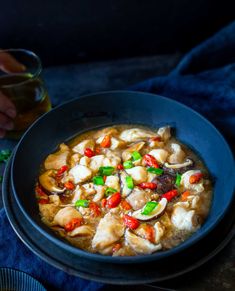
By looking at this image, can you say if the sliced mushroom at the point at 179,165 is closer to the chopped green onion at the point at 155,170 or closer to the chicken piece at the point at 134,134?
the chopped green onion at the point at 155,170

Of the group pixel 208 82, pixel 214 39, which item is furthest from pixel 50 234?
pixel 214 39

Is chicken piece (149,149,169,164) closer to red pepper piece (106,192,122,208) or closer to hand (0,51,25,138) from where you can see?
red pepper piece (106,192,122,208)

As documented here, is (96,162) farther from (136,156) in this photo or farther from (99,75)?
(99,75)

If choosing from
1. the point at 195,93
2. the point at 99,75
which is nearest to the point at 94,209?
the point at 195,93

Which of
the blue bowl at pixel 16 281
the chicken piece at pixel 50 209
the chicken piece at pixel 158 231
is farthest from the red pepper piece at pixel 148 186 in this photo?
the blue bowl at pixel 16 281

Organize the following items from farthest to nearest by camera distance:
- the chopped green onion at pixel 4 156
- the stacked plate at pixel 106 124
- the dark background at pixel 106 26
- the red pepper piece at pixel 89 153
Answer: the dark background at pixel 106 26 < the chopped green onion at pixel 4 156 < the red pepper piece at pixel 89 153 < the stacked plate at pixel 106 124

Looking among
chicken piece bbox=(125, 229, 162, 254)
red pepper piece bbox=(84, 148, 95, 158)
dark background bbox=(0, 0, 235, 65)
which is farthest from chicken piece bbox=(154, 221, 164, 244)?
dark background bbox=(0, 0, 235, 65)
